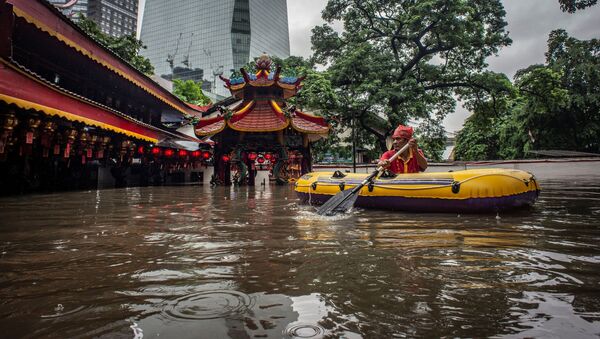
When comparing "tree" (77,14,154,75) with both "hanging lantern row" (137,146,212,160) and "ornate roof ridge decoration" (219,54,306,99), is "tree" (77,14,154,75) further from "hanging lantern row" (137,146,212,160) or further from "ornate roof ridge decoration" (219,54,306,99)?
"ornate roof ridge decoration" (219,54,306,99)

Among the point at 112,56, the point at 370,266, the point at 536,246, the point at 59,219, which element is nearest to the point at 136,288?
the point at 370,266

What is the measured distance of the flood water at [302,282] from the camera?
1698 mm

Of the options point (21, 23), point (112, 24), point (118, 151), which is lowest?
point (118, 151)

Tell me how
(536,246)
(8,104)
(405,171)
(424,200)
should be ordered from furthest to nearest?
(8,104) < (405,171) < (424,200) < (536,246)

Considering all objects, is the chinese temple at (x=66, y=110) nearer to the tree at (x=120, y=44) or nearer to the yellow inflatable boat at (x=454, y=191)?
the tree at (x=120, y=44)

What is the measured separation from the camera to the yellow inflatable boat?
5785 millimetres

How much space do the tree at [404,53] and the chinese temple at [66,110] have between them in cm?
1047

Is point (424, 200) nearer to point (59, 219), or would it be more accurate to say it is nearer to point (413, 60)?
point (59, 219)

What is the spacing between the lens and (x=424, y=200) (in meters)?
6.21

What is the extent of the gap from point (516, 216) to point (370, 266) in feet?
13.6

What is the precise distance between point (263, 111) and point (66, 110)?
8477mm

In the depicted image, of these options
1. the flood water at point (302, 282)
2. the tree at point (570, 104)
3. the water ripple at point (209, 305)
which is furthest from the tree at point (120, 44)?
the tree at point (570, 104)

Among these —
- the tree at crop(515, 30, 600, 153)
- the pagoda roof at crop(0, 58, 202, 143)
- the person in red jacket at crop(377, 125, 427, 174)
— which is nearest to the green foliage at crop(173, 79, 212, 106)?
the pagoda roof at crop(0, 58, 202, 143)

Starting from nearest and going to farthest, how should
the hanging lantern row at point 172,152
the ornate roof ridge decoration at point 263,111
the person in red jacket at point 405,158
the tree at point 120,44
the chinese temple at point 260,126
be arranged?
the person in red jacket at point 405,158 → the ornate roof ridge decoration at point 263,111 → the chinese temple at point 260,126 → the hanging lantern row at point 172,152 → the tree at point 120,44
